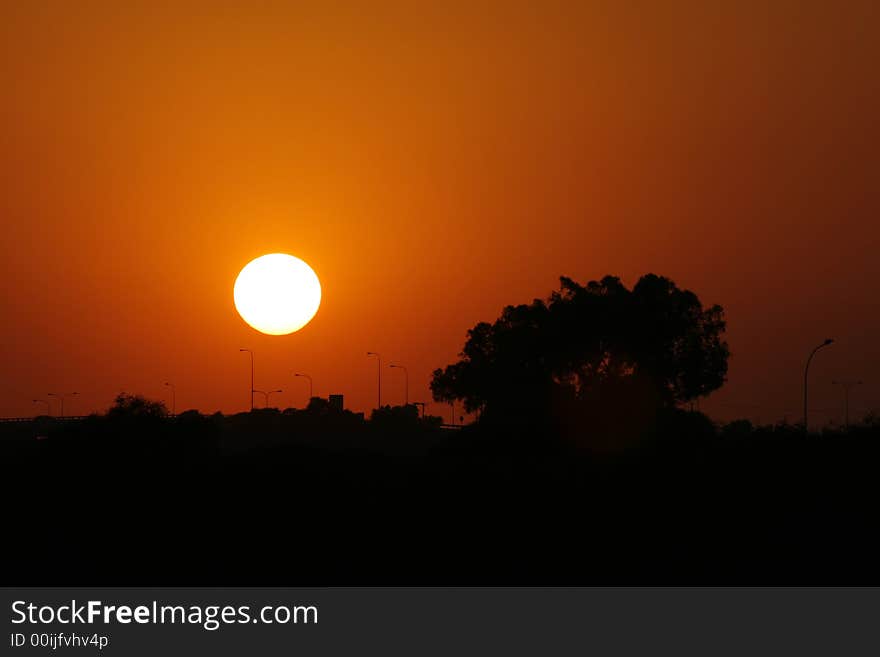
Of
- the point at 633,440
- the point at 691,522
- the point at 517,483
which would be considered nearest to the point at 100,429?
the point at 633,440

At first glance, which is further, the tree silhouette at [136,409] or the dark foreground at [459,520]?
the tree silhouette at [136,409]

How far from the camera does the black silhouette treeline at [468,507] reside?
5347 centimetres

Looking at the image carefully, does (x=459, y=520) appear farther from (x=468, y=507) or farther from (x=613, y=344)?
(x=613, y=344)

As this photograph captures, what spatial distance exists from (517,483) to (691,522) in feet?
49.1

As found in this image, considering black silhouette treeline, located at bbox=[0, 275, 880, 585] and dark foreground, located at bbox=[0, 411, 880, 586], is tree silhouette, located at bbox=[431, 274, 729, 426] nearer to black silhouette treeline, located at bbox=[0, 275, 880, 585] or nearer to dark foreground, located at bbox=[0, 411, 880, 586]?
black silhouette treeline, located at bbox=[0, 275, 880, 585]

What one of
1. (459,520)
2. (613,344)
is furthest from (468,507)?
(613,344)

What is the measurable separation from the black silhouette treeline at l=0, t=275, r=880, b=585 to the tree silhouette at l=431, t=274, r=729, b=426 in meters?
16.1

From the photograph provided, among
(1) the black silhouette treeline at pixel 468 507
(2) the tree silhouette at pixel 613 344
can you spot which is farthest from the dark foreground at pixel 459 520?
(2) the tree silhouette at pixel 613 344

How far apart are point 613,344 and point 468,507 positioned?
8225 cm

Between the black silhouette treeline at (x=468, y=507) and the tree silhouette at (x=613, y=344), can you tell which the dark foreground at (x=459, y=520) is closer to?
the black silhouette treeline at (x=468, y=507)

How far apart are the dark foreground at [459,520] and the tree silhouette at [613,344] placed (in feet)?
153

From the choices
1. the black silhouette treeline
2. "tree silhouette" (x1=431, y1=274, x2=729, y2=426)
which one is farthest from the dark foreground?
"tree silhouette" (x1=431, y1=274, x2=729, y2=426)

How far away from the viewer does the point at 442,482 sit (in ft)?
250

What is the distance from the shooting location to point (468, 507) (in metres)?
67.1
